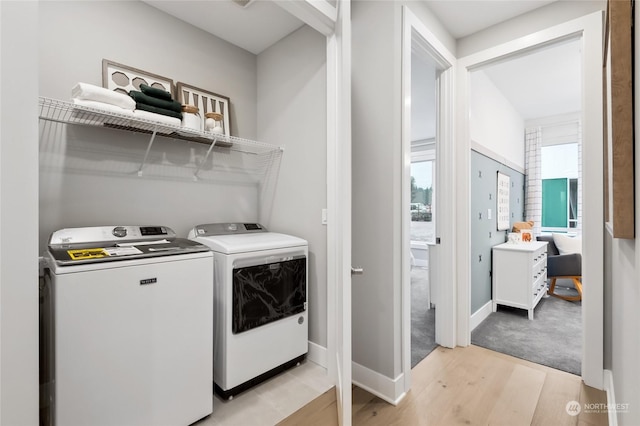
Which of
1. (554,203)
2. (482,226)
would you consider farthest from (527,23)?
(554,203)

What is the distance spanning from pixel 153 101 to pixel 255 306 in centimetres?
138

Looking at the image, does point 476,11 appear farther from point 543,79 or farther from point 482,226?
point 543,79

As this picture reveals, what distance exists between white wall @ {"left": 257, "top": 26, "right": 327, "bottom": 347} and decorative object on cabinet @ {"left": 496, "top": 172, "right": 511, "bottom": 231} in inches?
96.1

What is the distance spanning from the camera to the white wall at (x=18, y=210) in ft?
2.60

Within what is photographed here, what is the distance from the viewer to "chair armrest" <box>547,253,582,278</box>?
3547 millimetres

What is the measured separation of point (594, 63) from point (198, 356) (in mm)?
2939

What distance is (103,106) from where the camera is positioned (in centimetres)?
151

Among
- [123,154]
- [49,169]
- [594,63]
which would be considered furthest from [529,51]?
[49,169]

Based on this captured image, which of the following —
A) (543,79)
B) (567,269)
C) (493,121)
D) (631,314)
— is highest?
(543,79)

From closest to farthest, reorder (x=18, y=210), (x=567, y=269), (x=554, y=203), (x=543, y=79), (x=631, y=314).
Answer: (x=18, y=210) → (x=631, y=314) → (x=543, y=79) → (x=567, y=269) → (x=554, y=203)

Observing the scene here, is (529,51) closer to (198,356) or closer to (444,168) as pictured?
(444,168)

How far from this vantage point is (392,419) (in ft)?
5.10

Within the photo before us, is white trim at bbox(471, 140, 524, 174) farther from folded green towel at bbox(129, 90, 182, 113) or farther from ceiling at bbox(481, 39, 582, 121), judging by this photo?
folded green towel at bbox(129, 90, 182, 113)

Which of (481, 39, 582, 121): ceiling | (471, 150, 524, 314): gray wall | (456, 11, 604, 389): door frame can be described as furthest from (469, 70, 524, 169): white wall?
(456, 11, 604, 389): door frame
